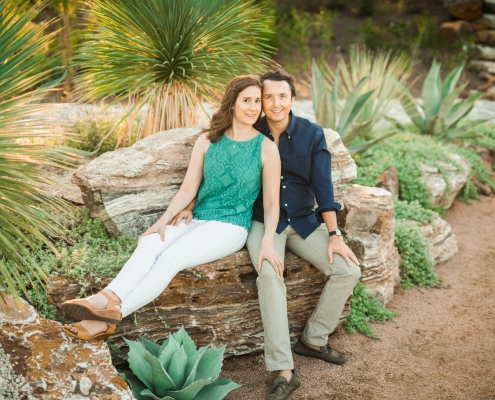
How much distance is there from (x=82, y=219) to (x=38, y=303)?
2.54 ft

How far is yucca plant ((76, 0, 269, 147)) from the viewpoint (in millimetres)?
4168

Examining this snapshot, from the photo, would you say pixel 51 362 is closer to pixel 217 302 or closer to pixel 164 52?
pixel 217 302

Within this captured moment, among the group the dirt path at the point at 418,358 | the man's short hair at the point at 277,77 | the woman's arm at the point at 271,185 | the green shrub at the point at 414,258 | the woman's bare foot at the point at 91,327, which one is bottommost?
the dirt path at the point at 418,358

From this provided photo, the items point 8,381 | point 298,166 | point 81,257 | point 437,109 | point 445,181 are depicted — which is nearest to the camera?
point 8,381

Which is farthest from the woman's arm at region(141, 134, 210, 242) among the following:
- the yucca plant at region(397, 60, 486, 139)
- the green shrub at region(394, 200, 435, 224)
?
the yucca plant at region(397, 60, 486, 139)

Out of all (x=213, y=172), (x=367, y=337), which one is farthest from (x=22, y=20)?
(x=367, y=337)

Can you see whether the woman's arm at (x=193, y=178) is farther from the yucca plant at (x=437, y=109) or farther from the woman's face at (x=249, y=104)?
the yucca plant at (x=437, y=109)

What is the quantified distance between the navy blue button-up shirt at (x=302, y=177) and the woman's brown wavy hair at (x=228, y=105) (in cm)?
31

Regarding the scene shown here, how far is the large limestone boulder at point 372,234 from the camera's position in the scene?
4023mm

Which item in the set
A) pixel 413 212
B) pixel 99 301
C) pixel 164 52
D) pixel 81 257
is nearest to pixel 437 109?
pixel 413 212

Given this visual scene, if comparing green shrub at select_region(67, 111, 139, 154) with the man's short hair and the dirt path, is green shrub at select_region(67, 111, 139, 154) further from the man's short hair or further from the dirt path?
the dirt path

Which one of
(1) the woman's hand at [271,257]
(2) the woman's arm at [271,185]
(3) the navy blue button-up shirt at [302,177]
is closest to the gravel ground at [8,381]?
(1) the woman's hand at [271,257]

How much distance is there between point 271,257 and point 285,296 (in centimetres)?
26

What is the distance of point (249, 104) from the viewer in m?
3.26
